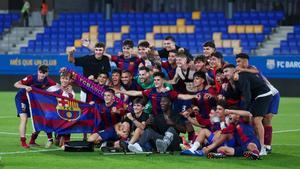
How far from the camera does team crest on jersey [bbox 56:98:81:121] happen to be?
16.4 meters

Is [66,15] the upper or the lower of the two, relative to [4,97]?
upper

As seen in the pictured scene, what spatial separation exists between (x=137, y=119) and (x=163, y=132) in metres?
0.54

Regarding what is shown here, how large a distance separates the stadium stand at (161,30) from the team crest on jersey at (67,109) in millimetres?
20061

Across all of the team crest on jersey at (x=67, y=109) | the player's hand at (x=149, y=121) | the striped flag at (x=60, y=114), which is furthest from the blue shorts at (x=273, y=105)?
the team crest on jersey at (x=67, y=109)

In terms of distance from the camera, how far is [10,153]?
49.1ft

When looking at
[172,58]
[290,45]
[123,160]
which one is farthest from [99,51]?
[290,45]

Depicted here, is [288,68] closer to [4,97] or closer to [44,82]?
[4,97]

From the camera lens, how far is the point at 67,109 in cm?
1644

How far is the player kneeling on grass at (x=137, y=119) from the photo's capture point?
15211 mm

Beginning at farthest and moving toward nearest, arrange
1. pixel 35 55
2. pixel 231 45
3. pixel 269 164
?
1. pixel 231 45
2. pixel 35 55
3. pixel 269 164

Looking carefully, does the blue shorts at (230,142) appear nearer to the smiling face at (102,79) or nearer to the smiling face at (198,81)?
the smiling face at (198,81)

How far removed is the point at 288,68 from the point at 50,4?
765 inches

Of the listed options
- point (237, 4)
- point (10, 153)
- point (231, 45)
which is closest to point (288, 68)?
point (231, 45)

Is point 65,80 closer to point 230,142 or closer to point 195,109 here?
point 195,109
